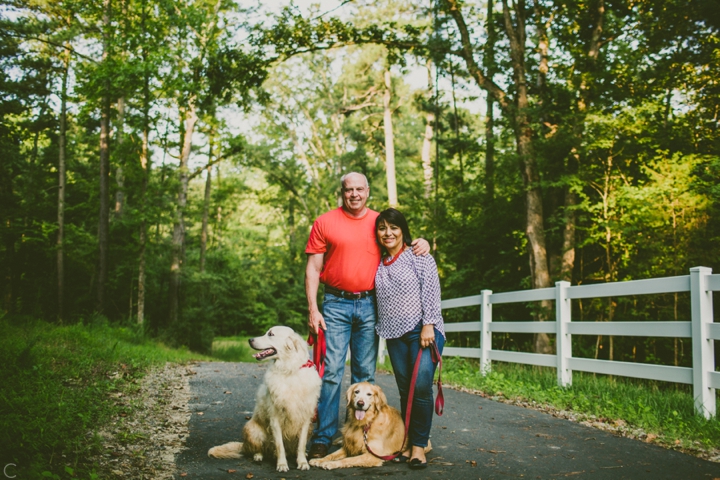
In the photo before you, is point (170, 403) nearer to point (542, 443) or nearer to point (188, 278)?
point (542, 443)

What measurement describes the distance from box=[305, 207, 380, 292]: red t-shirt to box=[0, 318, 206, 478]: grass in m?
2.13

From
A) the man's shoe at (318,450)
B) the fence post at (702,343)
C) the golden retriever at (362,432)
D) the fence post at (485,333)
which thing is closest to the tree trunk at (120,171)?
the fence post at (485,333)

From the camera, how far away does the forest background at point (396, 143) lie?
1009 centimetres

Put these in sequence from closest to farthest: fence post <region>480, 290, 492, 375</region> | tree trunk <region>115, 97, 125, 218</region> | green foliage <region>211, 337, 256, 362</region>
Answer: fence post <region>480, 290, 492, 375</region>, tree trunk <region>115, 97, 125, 218</region>, green foliage <region>211, 337, 256, 362</region>

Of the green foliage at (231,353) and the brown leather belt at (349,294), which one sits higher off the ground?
the brown leather belt at (349,294)

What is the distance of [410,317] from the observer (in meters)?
4.07

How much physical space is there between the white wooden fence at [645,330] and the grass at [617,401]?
20cm

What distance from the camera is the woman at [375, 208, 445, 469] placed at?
402cm

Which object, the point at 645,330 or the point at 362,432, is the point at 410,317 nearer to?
the point at 362,432

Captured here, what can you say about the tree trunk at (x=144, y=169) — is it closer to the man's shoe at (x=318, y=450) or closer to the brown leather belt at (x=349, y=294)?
the man's shoe at (x=318, y=450)

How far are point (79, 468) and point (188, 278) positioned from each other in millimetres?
20727

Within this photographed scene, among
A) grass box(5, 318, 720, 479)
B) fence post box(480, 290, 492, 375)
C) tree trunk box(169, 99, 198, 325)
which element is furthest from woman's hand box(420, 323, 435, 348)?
tree trunk box(169, 99, 198, 325)

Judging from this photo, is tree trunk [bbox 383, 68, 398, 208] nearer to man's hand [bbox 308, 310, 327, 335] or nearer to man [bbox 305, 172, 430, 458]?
man [bbox 305, 172, 430, 458]

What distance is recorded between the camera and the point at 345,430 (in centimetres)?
421
